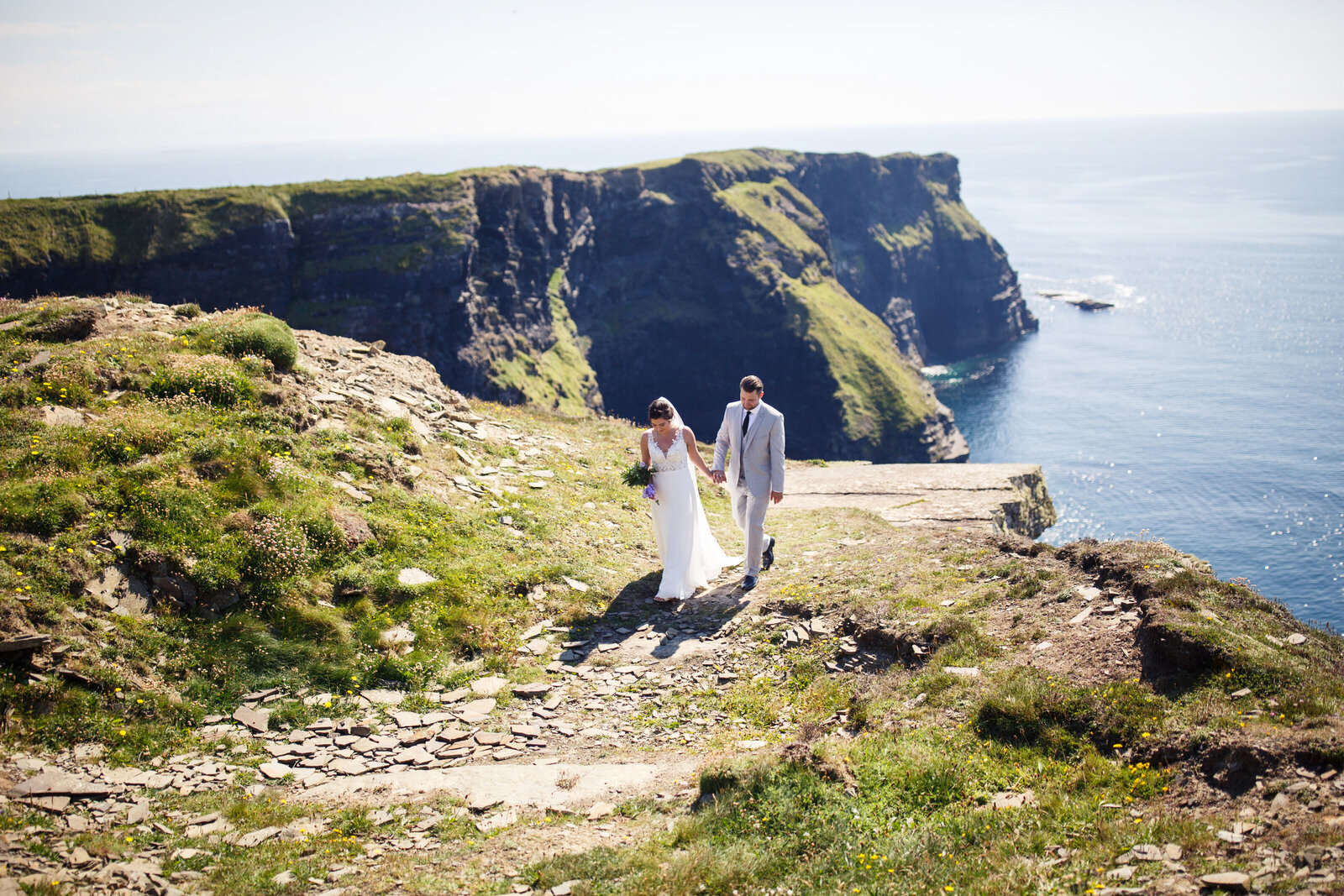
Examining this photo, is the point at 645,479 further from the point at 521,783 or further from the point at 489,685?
A: the point at 521,783

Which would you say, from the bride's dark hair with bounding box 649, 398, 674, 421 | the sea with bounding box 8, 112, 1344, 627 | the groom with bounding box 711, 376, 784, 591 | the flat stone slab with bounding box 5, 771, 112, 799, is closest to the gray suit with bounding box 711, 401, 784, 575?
the groom with bounding box 711, 376, 784, 591

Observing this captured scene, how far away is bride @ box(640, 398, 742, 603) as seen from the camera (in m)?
12.8

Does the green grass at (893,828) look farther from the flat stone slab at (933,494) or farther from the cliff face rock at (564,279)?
the cliff face rock at (564,279)

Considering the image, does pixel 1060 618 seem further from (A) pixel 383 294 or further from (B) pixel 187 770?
(A) pixel 383 294

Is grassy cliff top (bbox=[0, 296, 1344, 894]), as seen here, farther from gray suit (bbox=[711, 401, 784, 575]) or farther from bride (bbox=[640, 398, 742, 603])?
gray suit (bbox=[711, 401, 784, 575])

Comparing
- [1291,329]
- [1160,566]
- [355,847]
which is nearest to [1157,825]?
[1160,566]

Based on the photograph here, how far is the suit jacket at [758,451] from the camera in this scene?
12.6 m

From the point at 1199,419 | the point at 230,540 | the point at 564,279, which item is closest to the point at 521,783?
the point at 230,540

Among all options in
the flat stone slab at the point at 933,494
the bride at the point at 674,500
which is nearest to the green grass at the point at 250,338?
the bride at the point at 674,500

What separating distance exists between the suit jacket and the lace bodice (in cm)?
62

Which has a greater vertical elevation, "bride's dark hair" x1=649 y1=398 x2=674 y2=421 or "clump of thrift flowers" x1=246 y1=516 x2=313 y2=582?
"bride's dark hair" x1=649 y1=398 x2=674 y2=421

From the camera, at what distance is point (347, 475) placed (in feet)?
46.1

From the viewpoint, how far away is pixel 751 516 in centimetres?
1326

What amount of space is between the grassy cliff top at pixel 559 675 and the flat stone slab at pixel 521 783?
71 millimetres
